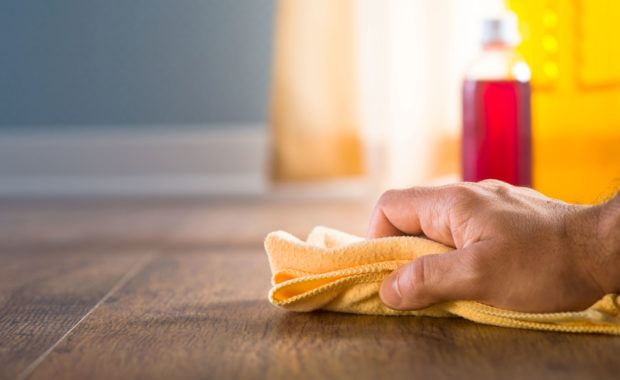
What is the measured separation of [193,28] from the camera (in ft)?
7.64

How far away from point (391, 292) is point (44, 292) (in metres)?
0.43

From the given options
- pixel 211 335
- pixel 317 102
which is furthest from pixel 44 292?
pixel 317 102

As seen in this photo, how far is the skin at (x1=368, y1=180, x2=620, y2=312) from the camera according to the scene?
577 millimetres

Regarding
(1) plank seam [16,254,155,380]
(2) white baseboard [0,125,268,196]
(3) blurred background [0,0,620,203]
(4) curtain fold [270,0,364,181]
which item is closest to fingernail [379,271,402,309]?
(1) plank seam [16,254,155,380]

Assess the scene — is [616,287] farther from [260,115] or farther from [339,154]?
[260,115]

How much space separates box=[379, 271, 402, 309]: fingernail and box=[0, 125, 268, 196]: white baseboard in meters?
1.70

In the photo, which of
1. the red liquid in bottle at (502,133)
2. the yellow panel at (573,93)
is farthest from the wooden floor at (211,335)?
the yellow panel at (573,93)

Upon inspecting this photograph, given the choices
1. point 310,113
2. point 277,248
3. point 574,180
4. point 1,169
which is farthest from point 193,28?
point 277,248

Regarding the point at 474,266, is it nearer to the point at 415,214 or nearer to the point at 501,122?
the point at 415,214

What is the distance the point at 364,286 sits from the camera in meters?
0.66

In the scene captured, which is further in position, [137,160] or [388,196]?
[137,160]

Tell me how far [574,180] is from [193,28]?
1340 mm

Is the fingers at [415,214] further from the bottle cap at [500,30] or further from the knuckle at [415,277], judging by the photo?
the bottle cap at [500,30]

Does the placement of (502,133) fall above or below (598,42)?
below
